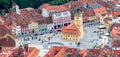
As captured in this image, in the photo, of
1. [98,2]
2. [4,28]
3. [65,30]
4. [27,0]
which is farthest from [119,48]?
Answer: [27,0]

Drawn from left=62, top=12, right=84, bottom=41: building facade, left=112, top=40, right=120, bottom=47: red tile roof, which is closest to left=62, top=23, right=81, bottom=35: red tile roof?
left=62, top=12, right=84, bottom=41: building facade

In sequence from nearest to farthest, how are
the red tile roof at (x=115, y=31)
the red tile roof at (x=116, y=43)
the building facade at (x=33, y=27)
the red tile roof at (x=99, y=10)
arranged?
the red tile roof at (x=116, y=43) < the red tile roof at (x=115, y=31) < the building facade at (x=33, y=27) < the red tile roof at (x=99, y=10)

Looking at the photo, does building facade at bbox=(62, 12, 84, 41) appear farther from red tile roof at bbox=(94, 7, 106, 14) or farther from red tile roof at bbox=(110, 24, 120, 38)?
red tile roof at bbox=(94, 7, 106, 14)

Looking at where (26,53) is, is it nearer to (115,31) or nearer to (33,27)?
(33,27)

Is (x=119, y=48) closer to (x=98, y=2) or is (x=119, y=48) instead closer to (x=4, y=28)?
(x=4, y=28)

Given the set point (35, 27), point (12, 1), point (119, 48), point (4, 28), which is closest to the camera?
point (119, 48)

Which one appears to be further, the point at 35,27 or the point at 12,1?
the point at 12,1

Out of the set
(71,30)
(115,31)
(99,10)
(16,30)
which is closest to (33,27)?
(16,30)

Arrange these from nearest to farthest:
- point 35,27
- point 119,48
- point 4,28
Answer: point 119,48, point 4,28, point 35,27

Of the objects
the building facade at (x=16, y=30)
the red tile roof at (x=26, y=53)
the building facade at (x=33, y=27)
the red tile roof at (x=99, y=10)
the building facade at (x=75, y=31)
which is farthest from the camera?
the red tile roof at (x=99, y=10)

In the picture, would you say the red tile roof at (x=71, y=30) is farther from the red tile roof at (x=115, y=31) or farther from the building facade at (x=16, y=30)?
the building facade at (x=16, y=30)

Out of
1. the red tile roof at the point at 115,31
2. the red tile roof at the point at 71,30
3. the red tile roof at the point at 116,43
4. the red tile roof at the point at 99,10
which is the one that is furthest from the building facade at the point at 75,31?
the red tile roof at the point at 99,10
